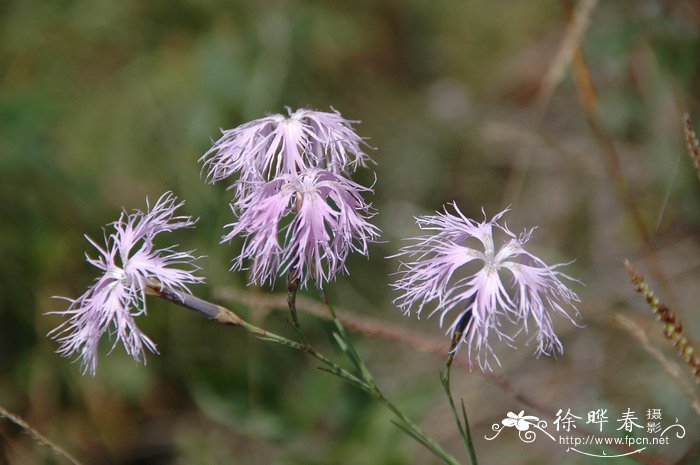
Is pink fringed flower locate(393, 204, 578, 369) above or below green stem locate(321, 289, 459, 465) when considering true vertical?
above

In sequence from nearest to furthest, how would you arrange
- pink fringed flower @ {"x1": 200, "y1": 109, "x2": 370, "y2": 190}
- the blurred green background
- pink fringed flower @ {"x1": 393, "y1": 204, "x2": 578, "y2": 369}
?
pink fringed flower @ {"x1": 393, "y1": 204, "x2": 578, "y2": 369} < pink fringed flower @ {"x1": 200, "y1": 109, "x2": 370, "y2": 190} < the blurred green background

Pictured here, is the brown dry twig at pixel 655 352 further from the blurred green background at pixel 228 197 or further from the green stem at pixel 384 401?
the blurred green background at pixel 228 197

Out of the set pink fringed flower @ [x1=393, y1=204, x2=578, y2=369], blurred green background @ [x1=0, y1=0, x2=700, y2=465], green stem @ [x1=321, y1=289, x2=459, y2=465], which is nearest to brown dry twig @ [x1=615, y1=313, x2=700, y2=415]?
pink fringed flower @ [x1=393, y1=204, x2=578, y2=369]

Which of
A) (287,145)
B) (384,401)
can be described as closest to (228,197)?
(287,145)

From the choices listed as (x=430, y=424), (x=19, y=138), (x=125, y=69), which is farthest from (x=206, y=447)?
(x=125, y=69)

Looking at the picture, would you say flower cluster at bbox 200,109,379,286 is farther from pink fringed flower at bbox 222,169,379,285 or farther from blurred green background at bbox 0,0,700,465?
blurred green background at bbox 0,0,700,465

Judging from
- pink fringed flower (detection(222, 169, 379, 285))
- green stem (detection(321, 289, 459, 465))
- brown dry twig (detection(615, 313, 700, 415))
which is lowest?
green stem (detection(321, 289, 459, 465))
